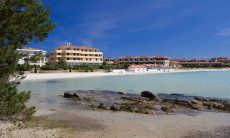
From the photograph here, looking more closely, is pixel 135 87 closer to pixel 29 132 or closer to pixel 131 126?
pixel 131 126

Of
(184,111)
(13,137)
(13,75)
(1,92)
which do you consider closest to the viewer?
(1,92)

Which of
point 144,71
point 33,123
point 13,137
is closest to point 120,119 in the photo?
point 33,123

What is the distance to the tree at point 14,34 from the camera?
10609 mm

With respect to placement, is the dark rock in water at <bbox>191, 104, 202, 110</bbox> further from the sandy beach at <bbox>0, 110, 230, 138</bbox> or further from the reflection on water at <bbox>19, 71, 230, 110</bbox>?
the reflection on water at <bbox>19, 71, 230, 110</bbox>

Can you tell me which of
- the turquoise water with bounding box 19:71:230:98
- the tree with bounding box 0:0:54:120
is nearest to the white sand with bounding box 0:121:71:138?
the tree with bounding box 0:0:54:120

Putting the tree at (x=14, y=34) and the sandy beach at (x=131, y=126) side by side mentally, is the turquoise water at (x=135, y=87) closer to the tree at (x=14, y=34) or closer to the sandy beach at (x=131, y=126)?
the sandy beach at (x=131, y=126)

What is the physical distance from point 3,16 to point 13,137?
17.4 ft

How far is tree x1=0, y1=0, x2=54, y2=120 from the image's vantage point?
418 inches

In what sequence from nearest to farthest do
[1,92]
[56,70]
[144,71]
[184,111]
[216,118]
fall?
[1,92]
[216,118]
[184,111]
[56,70]
[144,71]

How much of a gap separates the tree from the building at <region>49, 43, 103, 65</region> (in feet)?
451

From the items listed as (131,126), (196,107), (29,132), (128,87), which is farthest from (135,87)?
(29,132)

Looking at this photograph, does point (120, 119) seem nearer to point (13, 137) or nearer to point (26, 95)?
point (13, 137)

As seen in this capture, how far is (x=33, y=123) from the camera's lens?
16672 millimetres

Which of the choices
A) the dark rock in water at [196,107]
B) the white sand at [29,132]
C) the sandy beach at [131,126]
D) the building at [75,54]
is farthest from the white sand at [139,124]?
the building at [75,54]
